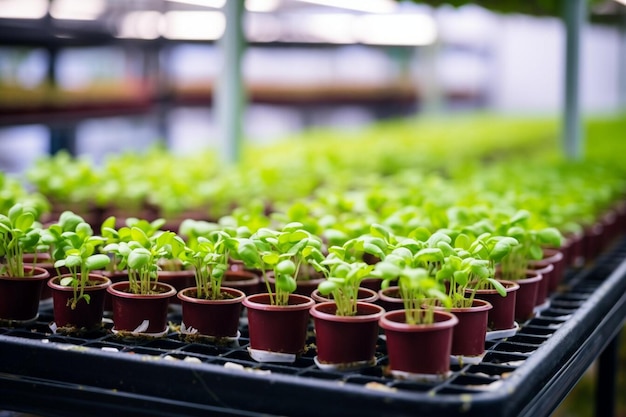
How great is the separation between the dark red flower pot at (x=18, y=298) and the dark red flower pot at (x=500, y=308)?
840 mm

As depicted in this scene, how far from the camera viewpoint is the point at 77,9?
168 inches

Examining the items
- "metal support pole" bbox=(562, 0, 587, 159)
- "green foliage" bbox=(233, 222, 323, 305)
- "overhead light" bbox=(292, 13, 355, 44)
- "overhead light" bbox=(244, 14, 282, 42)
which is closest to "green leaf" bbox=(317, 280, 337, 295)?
"green foliage" bbox=(233, 222, 323, 305)

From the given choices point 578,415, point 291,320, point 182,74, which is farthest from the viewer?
point 182,74

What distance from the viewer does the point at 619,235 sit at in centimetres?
283

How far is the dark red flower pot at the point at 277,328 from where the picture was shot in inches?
49.5

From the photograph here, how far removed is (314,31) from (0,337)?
8483 mm

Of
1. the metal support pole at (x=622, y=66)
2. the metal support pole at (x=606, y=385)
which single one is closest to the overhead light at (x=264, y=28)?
the metal support pole at (x=622, y=66)

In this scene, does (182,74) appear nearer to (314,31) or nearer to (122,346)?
(314,31)

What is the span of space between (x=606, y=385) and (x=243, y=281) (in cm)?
129

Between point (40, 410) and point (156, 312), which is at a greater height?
point (156, 312)

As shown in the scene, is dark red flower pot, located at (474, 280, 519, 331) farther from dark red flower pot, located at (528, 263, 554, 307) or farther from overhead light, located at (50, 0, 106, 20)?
overhead light, located at (50, 0, 106, 20)

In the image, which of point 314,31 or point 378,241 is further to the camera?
point 314,31

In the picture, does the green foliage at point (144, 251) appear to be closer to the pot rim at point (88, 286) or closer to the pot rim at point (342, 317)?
the pot rim at point (88, 286)

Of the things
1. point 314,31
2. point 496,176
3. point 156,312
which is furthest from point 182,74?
point 156,312
